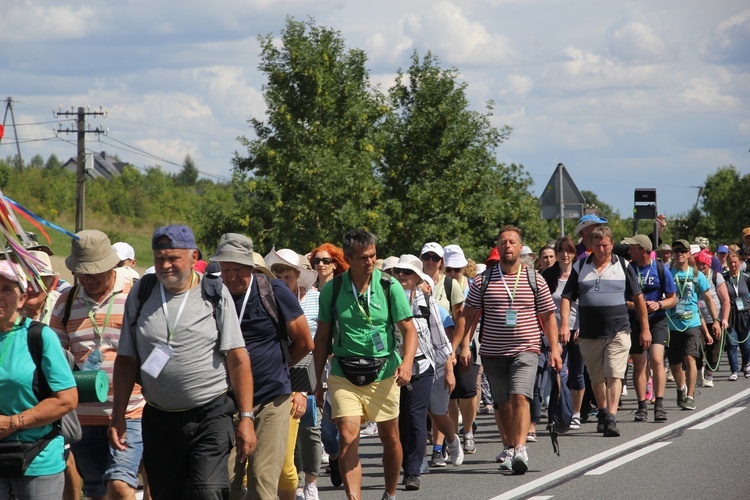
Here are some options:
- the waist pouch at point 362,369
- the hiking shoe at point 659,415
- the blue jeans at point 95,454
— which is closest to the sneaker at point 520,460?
the waist pouch at point 362,369

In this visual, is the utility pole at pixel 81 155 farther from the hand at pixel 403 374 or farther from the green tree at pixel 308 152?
the hand at pixel 403 374

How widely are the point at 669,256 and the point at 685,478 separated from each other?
28.4 ft

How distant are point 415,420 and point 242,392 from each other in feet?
11.1

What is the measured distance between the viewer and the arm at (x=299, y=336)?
21.9 feet

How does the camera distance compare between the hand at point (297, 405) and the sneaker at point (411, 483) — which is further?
the sneaker at point (411, 483)

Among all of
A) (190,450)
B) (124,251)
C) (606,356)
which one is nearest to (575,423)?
(606,356)

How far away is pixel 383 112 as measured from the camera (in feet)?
131

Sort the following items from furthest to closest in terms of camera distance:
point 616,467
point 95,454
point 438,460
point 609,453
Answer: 1. point 609,453
2. point 438,460
3. point 616,467
4. point 95,454

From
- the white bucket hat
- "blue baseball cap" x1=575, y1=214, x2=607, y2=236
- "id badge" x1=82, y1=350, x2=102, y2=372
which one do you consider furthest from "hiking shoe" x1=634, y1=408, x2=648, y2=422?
"id badge" x1=82, y1=350, x2=102, y2=372

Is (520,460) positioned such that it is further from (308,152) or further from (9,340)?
(308,152)

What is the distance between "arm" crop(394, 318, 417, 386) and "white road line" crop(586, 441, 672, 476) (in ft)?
7.28

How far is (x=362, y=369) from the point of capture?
25.1 ft

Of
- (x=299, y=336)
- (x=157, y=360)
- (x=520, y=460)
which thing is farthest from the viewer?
(x=520, y=460)

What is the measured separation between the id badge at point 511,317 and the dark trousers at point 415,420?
80 cm
